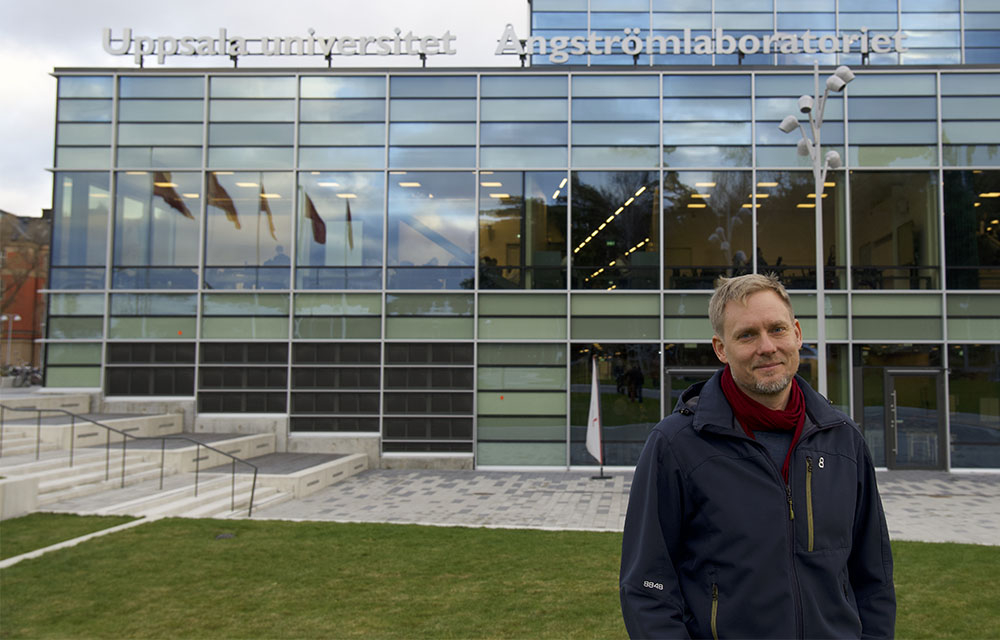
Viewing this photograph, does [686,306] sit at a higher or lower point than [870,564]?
higher

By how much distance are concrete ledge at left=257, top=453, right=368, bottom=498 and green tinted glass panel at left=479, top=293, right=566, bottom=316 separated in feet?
17.9

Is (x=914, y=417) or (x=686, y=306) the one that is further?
(x=686, y=306)

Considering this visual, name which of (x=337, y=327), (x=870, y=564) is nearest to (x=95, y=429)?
(x=337, y=327)

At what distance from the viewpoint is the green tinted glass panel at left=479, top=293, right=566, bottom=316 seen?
20.1 m

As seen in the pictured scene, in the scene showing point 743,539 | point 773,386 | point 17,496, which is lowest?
point 17,496

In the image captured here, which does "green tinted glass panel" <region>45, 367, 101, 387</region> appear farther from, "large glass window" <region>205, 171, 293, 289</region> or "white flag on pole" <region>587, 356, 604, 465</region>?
"white flag on pole" <region>587, 356, 604, 465</region>

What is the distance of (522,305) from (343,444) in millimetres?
6288

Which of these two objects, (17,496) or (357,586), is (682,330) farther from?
(17,496)

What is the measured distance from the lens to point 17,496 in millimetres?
11312

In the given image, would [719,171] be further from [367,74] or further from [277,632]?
[277,632]

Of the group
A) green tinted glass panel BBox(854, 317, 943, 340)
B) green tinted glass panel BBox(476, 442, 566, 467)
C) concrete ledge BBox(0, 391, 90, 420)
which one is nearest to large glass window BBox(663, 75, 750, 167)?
green tinted glass panel BBox(854, 317, 943, 340)

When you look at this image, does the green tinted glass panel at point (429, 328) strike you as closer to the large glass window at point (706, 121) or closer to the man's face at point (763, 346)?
the large glass window at point (706, 121)

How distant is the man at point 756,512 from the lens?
2518 millimetres

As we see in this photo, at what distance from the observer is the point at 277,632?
6.78 metres
